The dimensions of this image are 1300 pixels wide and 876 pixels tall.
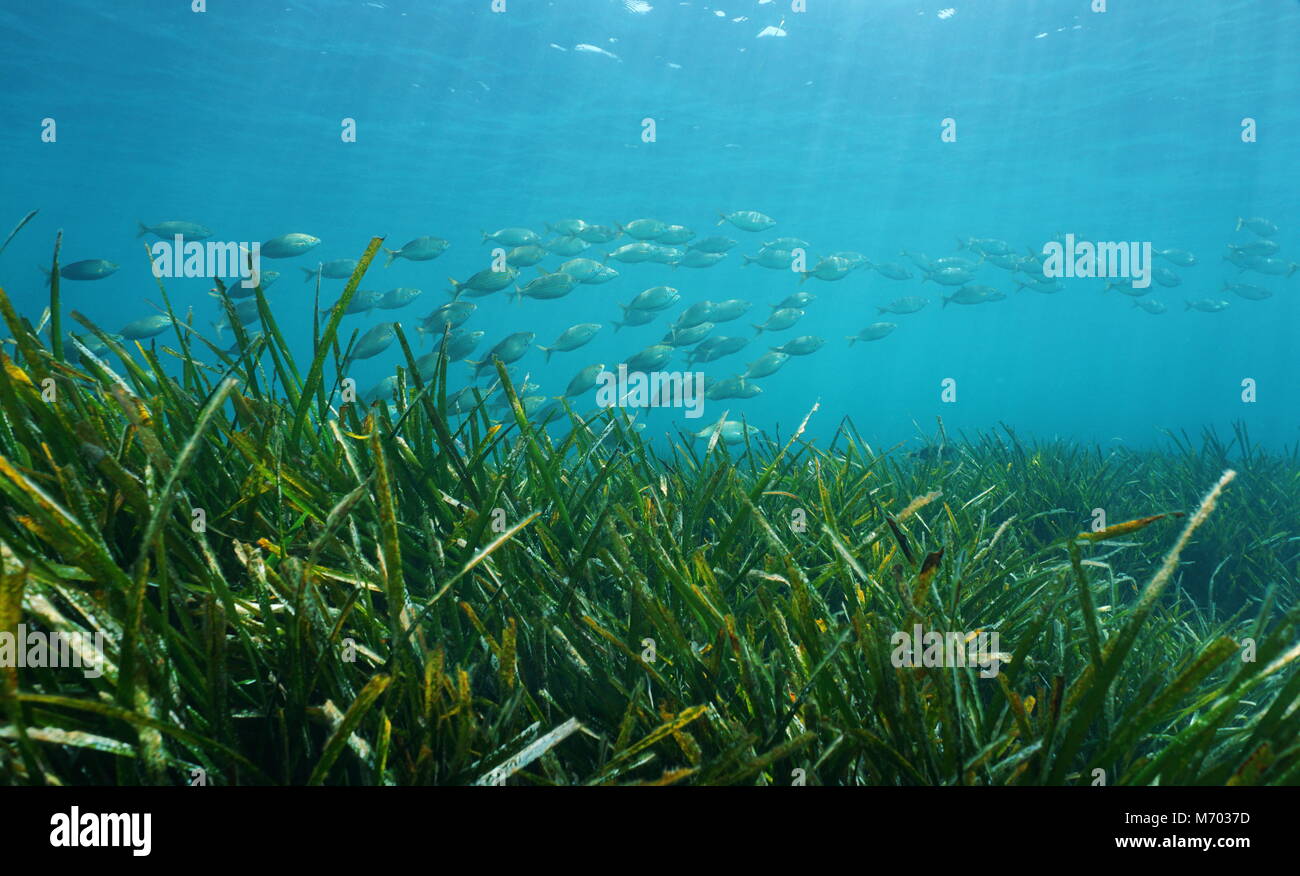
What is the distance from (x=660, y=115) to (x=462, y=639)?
31.6 m

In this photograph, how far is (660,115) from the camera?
97.9 feet

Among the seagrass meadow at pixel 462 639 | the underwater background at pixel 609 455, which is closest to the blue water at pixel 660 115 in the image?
the underwater background at pixel 609 455

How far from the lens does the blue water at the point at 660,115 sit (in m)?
22.5

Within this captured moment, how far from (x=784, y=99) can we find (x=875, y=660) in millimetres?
30831

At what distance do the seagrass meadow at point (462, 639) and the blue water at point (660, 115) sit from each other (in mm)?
10624

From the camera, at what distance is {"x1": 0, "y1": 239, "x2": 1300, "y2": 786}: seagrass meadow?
1.21 m

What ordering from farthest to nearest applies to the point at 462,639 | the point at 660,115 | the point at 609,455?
the point at 660,115 < the point at 609,455 < the point at 462,639

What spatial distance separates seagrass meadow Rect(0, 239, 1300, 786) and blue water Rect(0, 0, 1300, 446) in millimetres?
10624

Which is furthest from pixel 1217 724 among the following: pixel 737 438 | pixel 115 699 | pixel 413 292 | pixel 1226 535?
pixel 413 292

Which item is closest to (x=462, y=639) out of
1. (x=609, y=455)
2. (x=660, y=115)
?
(x=609, y=455)

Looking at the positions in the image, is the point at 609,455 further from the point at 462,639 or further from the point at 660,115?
the point at 660,115

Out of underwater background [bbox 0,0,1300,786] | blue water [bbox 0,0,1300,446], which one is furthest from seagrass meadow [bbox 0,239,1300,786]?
blue water [bbox 0,0,1300,446]

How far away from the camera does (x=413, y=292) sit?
11852 millimetres

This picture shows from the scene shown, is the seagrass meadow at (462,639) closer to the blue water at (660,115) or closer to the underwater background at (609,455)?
the underwater background at (609,455)
